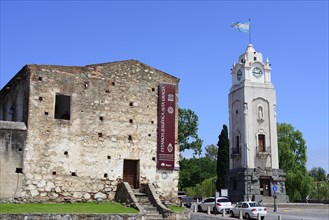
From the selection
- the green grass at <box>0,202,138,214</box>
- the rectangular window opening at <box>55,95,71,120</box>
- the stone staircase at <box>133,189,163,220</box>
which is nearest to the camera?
the green grass at <box>0,202,138,214</box>

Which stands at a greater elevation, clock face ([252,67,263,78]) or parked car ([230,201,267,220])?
clock face ([252,67,263,78])

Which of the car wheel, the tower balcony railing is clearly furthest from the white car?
the tower balcony railing

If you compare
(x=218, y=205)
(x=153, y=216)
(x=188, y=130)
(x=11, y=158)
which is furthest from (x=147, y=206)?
(x=188, y=130)

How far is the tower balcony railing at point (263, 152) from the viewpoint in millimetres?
59188

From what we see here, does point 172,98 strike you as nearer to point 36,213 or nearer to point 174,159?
point 174,159

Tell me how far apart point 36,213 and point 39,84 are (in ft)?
30.4

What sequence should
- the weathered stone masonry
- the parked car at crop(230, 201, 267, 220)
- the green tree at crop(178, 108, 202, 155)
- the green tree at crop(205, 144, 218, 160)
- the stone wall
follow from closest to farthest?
the stone wall, the weathered stone masonry, the parked car at crop(230, 201, 267, 220), the green tree at crop(178, 108, 202, 155), the green tree at crop(205, 144, 218, 160)

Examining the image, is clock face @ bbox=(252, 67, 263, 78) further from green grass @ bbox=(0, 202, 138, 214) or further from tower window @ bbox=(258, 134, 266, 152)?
green grass @ bbox=(0, 202, 138, 214)

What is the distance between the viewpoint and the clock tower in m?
57.9

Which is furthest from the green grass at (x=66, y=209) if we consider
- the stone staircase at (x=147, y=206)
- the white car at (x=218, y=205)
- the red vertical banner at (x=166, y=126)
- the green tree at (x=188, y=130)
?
the green tree at (x=188, y=130)

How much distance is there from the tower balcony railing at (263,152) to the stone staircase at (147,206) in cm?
3367

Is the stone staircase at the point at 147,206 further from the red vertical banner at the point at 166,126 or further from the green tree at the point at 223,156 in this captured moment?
the green tree at the point at 223,156

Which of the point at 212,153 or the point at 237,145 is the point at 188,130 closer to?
the point at 237,145

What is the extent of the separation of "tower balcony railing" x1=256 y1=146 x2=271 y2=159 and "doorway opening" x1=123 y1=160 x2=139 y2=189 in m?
32.9
